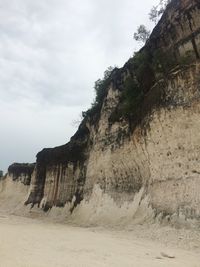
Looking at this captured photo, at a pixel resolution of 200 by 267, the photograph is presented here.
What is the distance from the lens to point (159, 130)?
19.3 m

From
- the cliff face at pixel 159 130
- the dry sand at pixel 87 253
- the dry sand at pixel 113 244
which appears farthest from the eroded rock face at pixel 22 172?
the dry sand at pixel 87 253

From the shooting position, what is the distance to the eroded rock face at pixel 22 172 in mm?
44438

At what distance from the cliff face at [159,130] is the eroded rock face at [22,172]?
15185 millimetres

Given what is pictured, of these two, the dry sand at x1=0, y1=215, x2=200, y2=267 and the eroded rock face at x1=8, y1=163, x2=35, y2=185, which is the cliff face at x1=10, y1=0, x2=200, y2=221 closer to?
the dry sand at x1=0, y1=215, x2=200, y2=267

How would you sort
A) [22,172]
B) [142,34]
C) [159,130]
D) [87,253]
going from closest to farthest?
1. [87,253]
2. [159,130]
3. [142,34]
4. [22,172]

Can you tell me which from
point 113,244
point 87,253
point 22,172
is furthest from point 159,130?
point 22,172

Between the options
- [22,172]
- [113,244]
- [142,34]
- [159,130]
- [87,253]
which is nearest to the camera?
[87,253]

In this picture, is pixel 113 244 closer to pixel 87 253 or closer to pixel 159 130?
pixel 87 253

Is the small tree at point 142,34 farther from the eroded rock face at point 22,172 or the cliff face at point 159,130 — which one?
the eroded rock face at point 22,172

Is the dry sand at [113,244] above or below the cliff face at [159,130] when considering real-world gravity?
below

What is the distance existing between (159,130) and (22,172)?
29011 mm

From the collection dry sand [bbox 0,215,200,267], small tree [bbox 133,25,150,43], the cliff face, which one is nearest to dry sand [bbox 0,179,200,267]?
dry sand [bbox 0,215,200,267]

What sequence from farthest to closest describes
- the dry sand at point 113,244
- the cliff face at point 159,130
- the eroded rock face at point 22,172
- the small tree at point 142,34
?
1. the eroded rock face at point 22,172
2. the small tree at point 142,34
3. the cliff face at point 159,130
4. the dry sand at point 113,244

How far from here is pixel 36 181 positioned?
3884 centimetres
